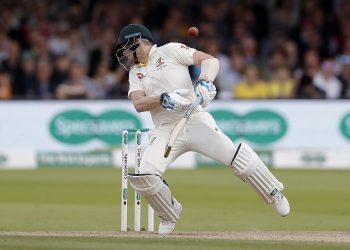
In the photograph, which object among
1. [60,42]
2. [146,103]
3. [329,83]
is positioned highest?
[146,103]

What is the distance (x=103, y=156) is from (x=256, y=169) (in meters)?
6.99

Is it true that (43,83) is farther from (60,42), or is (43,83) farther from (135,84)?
(135,84)

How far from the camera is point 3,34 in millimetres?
15578

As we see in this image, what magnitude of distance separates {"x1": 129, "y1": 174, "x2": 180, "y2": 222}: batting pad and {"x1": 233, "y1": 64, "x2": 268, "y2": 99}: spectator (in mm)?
7094

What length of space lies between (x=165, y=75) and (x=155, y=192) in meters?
0.80

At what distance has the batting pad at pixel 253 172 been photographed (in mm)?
7250

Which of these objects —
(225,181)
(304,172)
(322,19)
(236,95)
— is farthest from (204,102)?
(322,19)

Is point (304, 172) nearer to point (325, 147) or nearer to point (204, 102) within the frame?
point (325, 147)

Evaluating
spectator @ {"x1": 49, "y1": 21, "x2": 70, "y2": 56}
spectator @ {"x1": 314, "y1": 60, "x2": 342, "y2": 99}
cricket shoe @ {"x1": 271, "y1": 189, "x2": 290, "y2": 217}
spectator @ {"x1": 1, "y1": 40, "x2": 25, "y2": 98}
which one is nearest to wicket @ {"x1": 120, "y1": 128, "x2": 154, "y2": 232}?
cricket shoe @ {"x1": 271, "y1": 189, "x2": 290, "y2": 217}

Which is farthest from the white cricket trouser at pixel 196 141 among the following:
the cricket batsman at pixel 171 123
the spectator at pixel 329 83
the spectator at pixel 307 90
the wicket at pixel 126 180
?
the spectator at pixel 329 83

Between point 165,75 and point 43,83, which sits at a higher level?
point 165,75

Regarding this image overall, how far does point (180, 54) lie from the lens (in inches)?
288

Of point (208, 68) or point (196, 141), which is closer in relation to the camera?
point (208, 68)

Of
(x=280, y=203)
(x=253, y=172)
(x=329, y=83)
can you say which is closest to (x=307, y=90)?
(x=329, y=83)
